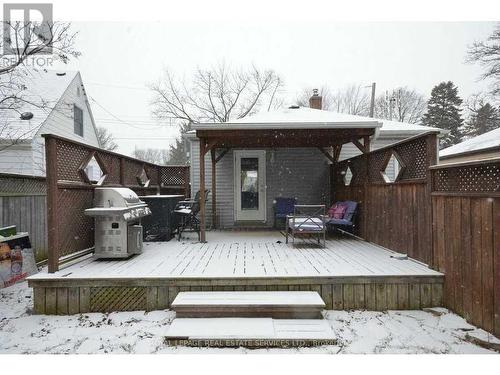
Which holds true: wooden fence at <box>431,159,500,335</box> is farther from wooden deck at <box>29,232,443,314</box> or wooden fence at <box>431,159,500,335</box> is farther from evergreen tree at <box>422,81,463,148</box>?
evergreen tree at <box>422,81,463,148</box>

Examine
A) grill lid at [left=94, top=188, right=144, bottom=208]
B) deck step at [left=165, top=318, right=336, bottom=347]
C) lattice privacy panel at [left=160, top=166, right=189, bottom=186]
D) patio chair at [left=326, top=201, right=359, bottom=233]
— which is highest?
lattice privacy panel at [left=160, top=166, right=189, bottom=186]

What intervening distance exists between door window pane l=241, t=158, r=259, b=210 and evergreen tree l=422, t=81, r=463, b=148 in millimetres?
21361

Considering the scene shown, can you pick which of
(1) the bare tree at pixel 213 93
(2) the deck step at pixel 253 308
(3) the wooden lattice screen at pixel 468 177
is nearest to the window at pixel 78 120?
(1) the bare tree at pixel 213 93

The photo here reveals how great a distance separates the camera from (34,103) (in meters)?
8.95

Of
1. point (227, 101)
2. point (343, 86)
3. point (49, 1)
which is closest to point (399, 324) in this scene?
point (49, 1)

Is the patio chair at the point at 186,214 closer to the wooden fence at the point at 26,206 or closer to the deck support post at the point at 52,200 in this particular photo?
the wooden fence at the point at 26,206

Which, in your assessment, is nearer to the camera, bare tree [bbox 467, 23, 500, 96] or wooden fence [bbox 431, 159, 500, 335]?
wooden fence [bbox 431, 159, 500, 335]

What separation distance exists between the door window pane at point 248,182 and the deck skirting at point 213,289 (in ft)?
16.9

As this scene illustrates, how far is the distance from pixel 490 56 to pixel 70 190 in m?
15.4

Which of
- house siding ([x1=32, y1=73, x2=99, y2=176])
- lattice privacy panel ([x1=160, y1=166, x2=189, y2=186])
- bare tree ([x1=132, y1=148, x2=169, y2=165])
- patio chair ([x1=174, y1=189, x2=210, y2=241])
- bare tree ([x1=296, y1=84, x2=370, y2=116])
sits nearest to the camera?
patio chair ([x1=174, y1=189, x2=210, y2=241])

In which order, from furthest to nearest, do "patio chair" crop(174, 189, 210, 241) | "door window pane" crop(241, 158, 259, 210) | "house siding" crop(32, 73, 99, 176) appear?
"house siding" crop(32, 73, 99, 176), "door window pane" crop(241, 158, 259, 210), "patio chair" crop(174, 189, 210, 241)

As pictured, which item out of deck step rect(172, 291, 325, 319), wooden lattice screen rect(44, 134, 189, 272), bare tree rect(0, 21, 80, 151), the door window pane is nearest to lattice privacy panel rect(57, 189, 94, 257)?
wooden lattice screen rect(44, 134, 189, 272)

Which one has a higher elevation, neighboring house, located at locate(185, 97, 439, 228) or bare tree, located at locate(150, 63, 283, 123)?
bare tree, located at locate(150, 63, 283, 123)

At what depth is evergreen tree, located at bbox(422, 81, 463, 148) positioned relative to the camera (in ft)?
80.4
